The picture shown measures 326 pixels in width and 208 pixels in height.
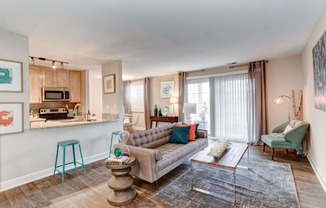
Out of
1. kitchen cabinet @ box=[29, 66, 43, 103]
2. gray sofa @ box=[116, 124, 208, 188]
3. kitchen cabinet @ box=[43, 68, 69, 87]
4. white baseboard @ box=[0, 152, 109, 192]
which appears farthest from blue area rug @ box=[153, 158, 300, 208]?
kitchen cabinet @ box=[43, 68, 69, 87]

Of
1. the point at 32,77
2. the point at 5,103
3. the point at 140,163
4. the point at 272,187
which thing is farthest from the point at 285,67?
the point at 32,77

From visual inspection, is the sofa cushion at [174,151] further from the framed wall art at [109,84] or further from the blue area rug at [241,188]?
the framed wall art at [109,84]

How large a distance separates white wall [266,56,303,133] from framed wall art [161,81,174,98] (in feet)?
11.0

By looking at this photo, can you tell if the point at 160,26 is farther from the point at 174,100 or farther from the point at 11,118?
the point at 174,100

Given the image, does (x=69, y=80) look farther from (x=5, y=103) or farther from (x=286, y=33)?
(x=286, y=33)

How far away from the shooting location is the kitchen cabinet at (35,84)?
4835mm

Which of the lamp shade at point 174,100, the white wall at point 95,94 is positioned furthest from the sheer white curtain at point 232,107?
the white wall at point 95,94

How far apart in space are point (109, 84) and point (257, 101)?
4.32m

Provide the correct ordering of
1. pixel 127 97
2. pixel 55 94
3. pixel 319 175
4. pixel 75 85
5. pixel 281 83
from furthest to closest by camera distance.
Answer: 1. pixel 127 97
2. pixel 75 85
3. pixel 55 94
4. pixel 281 83
5. pixel 319 175

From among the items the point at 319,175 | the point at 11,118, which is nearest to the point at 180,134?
the point at 319,175

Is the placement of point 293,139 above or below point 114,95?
below

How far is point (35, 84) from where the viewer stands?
16.2 feet

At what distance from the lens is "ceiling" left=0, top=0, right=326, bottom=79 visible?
1.97m

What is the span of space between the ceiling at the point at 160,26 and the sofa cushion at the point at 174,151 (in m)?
2.09
